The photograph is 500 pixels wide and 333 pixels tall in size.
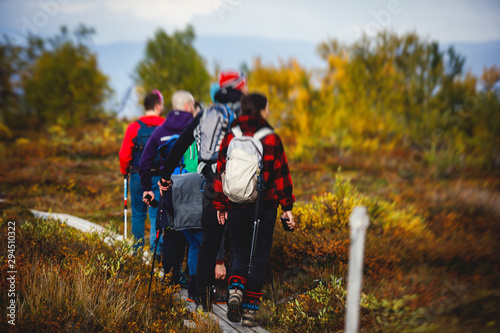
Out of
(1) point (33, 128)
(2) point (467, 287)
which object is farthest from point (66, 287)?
(1) point (33, 128)

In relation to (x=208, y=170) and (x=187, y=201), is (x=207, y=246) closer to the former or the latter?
(x=187, y=201)

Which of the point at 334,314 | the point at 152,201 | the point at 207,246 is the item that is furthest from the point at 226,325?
the point at 152,201

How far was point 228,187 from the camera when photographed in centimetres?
299

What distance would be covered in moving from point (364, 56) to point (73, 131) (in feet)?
57.9

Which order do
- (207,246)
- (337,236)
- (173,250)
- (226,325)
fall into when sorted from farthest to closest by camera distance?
(337,236) → (173,250) → (207,246) → (226,325)

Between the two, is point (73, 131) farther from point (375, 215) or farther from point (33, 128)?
point (375, 215)

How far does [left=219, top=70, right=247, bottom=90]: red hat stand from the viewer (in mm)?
3262

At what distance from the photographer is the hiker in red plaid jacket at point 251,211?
3.09 metres

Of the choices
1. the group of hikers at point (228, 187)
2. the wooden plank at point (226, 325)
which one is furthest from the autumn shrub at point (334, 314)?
the group of hikers at point (228, 187)

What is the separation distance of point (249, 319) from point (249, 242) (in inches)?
27.0

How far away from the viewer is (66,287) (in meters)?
3.05

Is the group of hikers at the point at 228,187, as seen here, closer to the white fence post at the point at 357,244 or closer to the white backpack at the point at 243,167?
the white backpack at the point at 243,167

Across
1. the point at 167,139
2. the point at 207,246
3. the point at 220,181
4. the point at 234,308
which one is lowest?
the point at 234,308

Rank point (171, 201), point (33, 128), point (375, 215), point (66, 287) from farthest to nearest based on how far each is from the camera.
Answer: point (33, 128)
point (375, 215)
point (171, 201)
point (66, 287)
